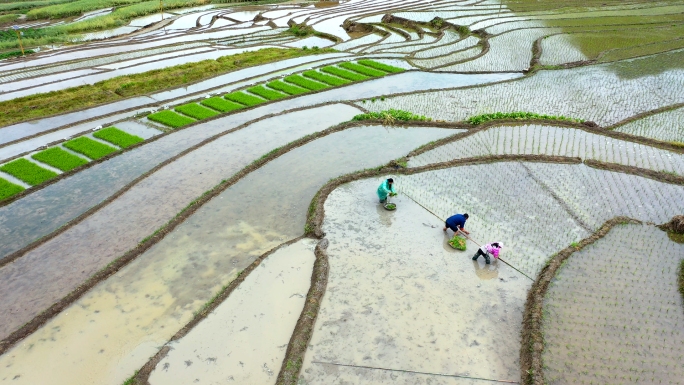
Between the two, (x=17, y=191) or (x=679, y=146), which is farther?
(x=679, y=146)

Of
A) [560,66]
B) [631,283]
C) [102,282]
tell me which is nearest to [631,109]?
[560,66]

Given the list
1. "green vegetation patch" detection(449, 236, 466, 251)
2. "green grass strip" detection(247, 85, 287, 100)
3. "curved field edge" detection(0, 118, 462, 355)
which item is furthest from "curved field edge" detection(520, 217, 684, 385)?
Answer: "green grass strip" detection(247, 85, 287, 100)

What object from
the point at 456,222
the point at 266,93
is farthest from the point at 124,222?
the point at 266,93

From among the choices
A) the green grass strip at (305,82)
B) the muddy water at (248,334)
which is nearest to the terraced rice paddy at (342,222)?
the muddy water at (248,334)

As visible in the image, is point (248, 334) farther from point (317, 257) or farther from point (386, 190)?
point (386, 190)

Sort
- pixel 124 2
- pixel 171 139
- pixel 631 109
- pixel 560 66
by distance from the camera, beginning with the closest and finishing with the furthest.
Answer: pixel 171 139, pixel 631 109, pixel 560 66, pixel 124 2

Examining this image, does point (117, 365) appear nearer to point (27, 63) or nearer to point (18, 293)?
point (18, 293)
